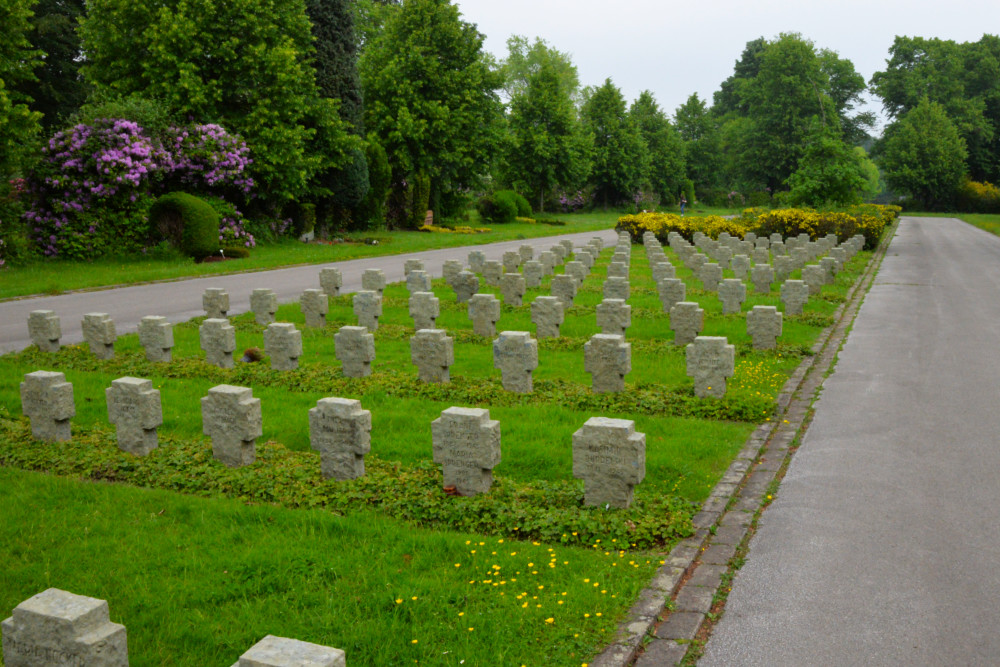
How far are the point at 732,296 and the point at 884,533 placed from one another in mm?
9988

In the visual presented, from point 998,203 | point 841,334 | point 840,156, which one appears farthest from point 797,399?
point 998,203

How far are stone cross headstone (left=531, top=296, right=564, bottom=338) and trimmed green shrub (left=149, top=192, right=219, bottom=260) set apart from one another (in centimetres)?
1516

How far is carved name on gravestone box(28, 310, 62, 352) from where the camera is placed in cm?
1285

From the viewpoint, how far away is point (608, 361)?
10.2m

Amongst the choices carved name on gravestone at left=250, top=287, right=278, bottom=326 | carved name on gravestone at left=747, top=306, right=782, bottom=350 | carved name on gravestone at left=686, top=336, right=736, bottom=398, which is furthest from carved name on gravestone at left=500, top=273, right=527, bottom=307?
carved name on gravestone at left=686, top=336, right=736, bottom=398

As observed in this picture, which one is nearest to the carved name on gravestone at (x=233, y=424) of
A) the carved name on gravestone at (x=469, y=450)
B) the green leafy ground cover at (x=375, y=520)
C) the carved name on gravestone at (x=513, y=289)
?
the green leafy ground cover at (x=375, y=520)

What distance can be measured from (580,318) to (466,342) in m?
2.88

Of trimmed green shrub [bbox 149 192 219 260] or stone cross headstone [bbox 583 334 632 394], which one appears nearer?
stone cross headstone [bbox 583 334 632 394]

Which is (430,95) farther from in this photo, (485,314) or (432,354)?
(432,354)

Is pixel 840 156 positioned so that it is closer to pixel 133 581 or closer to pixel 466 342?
pixel 466 342

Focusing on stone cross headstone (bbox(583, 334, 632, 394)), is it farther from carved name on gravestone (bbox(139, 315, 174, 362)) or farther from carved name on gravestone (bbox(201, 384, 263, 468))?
carved name on gravestone (bbox(139, 315, 174, 362))

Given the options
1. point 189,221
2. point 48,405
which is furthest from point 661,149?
point 48,405

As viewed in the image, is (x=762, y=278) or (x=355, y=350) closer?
(x=355, y=350)

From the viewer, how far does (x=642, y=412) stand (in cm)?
963
